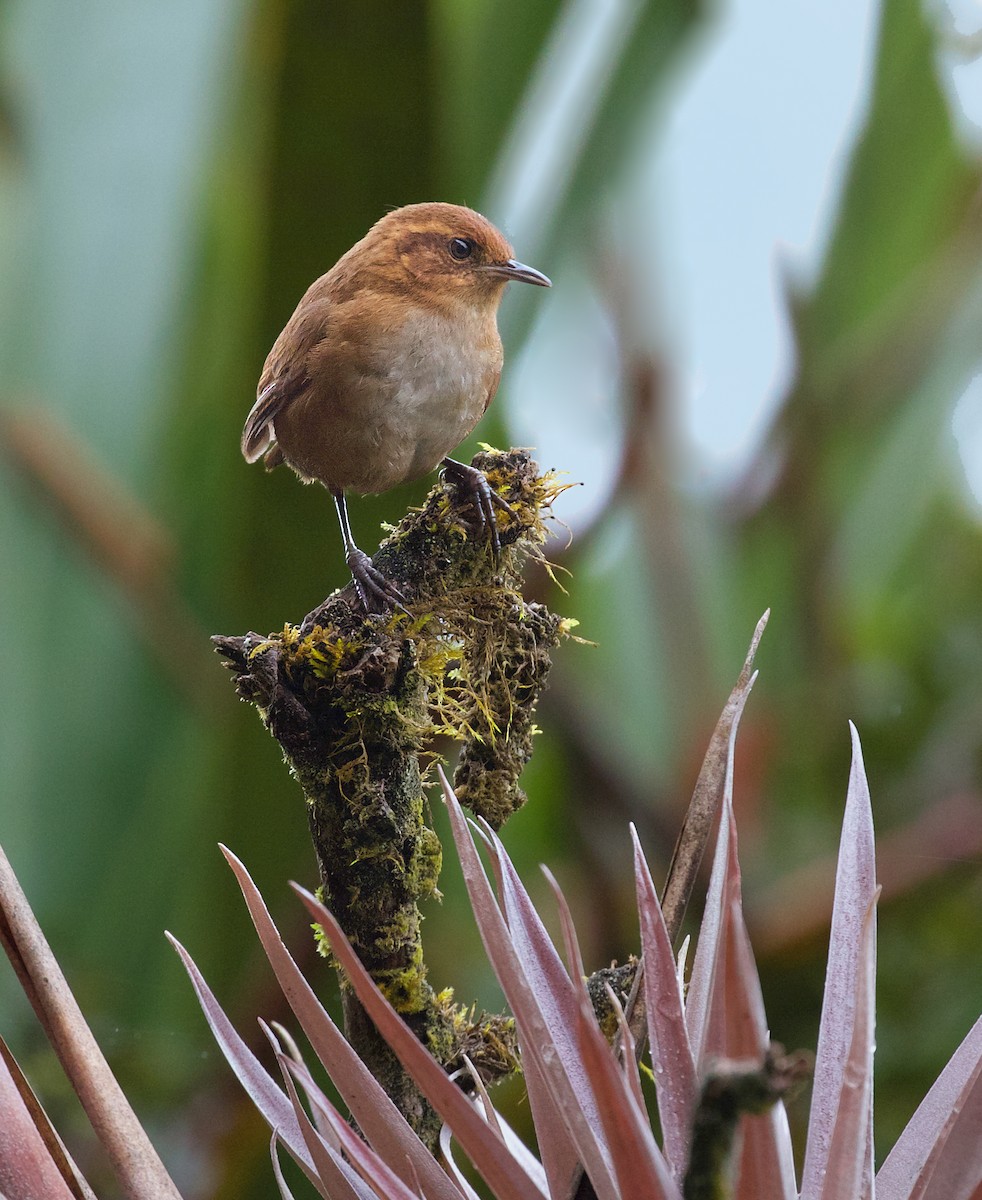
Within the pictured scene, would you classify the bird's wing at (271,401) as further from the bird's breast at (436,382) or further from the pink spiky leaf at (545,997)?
the pink spiky leaf at (545,997)

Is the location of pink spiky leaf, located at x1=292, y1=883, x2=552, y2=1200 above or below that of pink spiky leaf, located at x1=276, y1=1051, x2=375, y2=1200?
above

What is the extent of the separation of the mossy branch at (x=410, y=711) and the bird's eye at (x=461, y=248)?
39cm

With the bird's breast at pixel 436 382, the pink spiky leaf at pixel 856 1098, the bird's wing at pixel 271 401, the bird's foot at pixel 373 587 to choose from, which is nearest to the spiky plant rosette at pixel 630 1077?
the pink spiky leaf at pixel 856 1098

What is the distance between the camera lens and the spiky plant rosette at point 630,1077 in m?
0.72

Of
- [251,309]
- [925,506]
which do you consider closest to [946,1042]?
[925,506]

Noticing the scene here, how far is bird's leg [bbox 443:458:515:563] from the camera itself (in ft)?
3.90

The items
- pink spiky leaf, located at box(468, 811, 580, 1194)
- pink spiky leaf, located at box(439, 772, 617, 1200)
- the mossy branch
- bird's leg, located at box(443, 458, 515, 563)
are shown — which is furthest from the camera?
bird's leg, located at box(443, 458, 515, 563)

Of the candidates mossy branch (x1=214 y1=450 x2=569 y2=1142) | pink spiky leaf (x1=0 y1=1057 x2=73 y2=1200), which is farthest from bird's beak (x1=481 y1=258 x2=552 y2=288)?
pink spiky leaf (x1=0 y1=1057 x2=73 y2=1200)

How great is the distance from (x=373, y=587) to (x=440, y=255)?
0.55 metres

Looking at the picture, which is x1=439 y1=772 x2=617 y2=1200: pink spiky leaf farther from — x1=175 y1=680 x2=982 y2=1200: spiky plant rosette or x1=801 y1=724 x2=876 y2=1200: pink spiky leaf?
x1=801 y1=724 x2=876 y2=1200: pink spiky leaf

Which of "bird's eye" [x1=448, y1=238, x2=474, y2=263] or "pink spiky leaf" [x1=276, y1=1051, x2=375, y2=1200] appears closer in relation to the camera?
"pink spiky leaf" [x1=276, y1=1051, x2=375, y2=1200]

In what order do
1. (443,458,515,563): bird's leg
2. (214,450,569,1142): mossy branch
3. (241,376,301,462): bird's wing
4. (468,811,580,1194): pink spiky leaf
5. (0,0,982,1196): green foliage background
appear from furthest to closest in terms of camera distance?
(0,0,982,1196): green foliage background, (241,376,301,462): bird's wing, (443,458,515,563): bird's leg, (214,450,569,1142): mossy branch, (468,811,580,1194): pink spiky leaf

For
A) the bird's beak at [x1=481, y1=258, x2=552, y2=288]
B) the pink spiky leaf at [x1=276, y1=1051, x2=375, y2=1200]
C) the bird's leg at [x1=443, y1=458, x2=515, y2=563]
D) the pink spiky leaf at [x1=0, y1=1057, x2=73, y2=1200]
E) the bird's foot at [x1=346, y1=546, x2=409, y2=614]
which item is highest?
the bird's beak at [x1=481, y1=258, x2=552, y2=288]

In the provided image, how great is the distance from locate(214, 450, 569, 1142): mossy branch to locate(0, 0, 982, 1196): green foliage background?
28.2 inches
